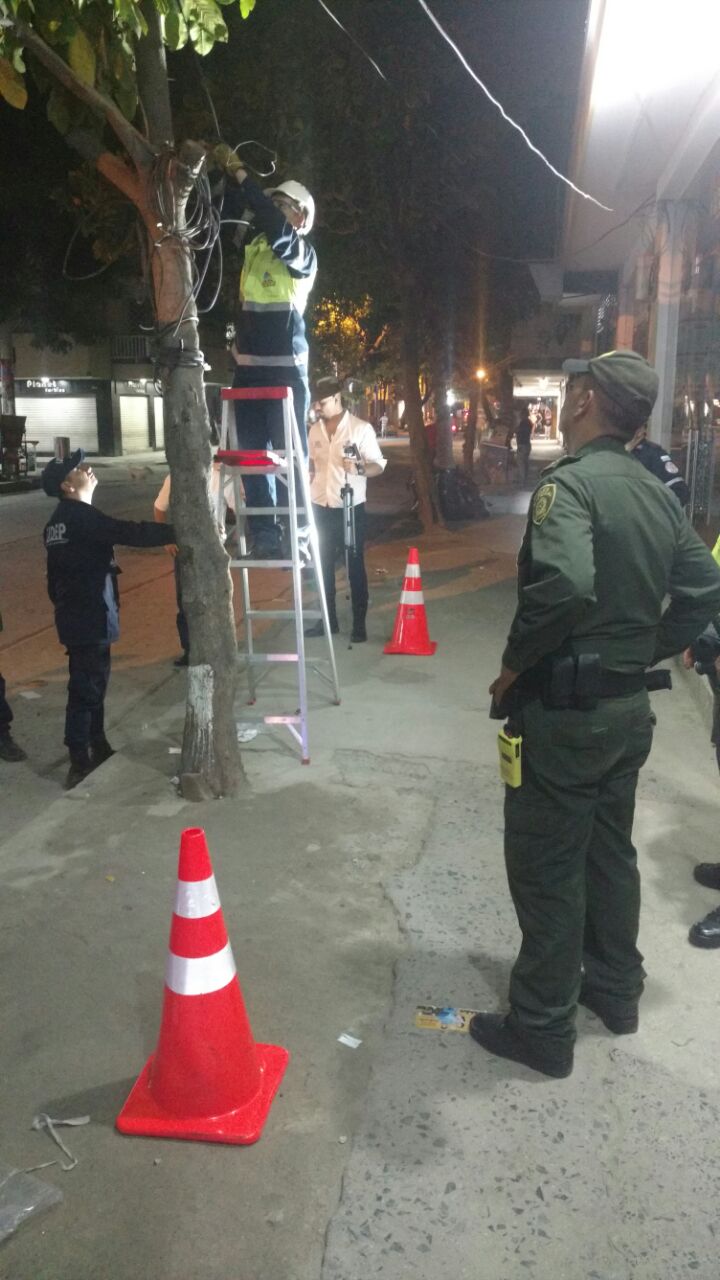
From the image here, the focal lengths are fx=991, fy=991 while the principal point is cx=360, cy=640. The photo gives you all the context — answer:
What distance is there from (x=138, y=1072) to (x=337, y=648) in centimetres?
517

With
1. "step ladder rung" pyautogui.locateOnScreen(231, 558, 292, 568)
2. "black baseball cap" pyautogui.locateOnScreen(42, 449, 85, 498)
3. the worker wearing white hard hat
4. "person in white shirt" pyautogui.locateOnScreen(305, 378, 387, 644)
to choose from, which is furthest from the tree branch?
"person in white shirt" pyautogui.locateOnScreen(305, 378, 387, 644)

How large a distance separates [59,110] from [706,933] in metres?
4.63

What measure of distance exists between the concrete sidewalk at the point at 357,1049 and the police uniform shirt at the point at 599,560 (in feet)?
4.12

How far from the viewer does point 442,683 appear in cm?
699

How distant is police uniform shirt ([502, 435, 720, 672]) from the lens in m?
2.60

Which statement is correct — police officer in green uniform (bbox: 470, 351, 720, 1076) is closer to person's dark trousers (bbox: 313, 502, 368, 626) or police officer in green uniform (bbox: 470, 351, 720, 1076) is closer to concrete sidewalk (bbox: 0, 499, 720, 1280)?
concrete sidewalk (bbox: 0, 499, 720, 1280)

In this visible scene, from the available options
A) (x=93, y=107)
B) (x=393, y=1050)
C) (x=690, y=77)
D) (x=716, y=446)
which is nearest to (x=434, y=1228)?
(x=393, y=1050)

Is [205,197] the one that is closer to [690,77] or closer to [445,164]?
[690,77]

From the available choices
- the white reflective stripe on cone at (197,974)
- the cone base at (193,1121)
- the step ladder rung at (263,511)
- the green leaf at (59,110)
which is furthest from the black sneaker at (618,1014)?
the green leaf at (59,110)

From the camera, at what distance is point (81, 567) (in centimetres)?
536

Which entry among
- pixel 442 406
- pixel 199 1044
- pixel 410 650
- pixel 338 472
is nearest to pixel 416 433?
pixel 442 406

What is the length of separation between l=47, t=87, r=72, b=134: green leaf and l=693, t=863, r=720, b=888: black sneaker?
4.42m

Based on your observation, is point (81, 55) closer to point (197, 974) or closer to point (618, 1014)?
point (197, 974)

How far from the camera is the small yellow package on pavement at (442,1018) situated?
3148 mm
